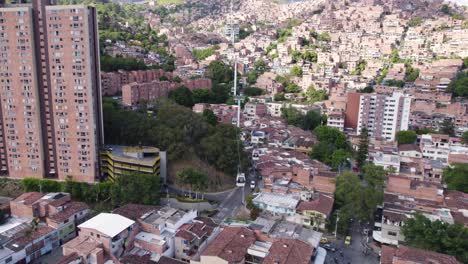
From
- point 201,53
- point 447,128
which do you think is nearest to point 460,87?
point 447,128

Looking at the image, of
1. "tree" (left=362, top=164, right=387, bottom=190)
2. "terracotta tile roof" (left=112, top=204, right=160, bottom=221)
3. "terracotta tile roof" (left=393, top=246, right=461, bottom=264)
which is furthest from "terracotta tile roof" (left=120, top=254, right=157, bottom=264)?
"tree" (left=362, top=164, right=387, bottom=190)

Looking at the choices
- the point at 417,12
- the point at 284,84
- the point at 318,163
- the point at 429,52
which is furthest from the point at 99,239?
the point at 417,12

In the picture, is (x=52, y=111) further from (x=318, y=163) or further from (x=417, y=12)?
(x=417, y=12)

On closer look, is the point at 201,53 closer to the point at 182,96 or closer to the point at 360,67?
the point at 360,67

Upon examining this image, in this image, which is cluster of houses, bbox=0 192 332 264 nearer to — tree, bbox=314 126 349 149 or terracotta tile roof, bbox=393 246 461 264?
terracotta tile roof, bbox=393 246 461 264

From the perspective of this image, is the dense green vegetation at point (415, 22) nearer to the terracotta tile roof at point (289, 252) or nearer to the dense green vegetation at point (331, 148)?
the dense green vegetation at point (331, 148)
